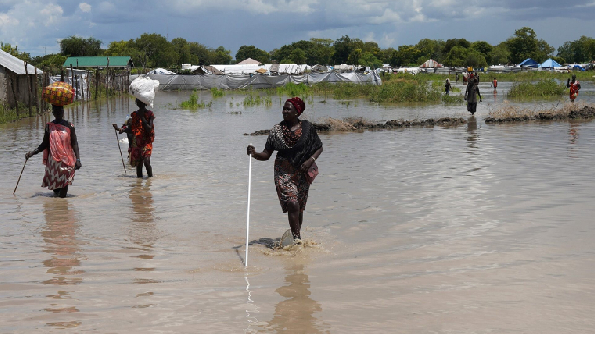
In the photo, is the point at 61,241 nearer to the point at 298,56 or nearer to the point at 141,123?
the point at 141,123

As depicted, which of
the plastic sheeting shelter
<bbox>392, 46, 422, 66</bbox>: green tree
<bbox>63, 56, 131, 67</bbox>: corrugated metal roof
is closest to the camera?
the plastic sheeting shelter

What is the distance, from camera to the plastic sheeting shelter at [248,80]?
58.1 meters

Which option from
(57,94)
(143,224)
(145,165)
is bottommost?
(143,224)

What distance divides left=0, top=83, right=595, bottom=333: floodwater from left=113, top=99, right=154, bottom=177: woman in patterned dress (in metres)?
0.41

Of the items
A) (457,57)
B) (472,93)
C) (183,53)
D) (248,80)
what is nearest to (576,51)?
(457,57)

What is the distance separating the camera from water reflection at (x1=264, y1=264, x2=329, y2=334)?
4.76 m

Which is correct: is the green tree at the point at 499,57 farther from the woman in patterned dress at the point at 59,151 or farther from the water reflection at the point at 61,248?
the water reflection at the point at 61,248

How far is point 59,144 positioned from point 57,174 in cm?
41

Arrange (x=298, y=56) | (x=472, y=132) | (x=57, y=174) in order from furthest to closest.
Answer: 1. (x=298, y=56)
2. (x=472, y=132)
3. (x=57, y=174)

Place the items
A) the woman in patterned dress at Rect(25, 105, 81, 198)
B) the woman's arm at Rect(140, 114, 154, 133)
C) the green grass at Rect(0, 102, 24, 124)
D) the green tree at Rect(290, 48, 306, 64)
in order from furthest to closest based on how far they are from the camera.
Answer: the green tree at Rect(290, 48, 306, 64), the green grass at Rect(0, 102, 24, 124), the woman's arm at Rect(140, 114, 154, 133), the woman in patterned dress at Rect(25, 105, 81, 198)

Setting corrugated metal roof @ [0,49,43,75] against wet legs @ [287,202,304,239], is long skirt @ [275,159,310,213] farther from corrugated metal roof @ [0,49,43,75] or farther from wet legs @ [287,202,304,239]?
corrugated metal roof @ [0,49,43,75]

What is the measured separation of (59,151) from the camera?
9.28 metres

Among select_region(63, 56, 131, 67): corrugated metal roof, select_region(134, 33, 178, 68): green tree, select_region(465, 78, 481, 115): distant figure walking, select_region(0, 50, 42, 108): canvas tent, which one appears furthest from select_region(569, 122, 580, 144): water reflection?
select_region(134, 33, 178, 68): green tree

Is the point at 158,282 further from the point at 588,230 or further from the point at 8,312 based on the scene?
the point at 588,230
